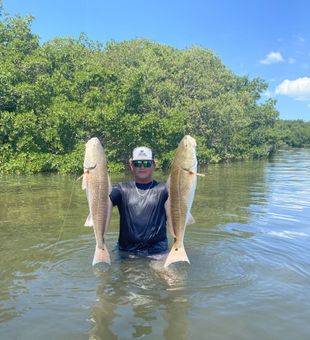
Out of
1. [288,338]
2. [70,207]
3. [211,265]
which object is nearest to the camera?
[288,338]

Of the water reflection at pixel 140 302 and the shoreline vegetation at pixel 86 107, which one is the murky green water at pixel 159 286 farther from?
the shoreline vegetation at pixel 86 107

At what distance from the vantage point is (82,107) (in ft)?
88.1

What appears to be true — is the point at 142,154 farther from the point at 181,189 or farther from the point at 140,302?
the point at 140,302

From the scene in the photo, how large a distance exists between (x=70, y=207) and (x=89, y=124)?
1392 centimetres

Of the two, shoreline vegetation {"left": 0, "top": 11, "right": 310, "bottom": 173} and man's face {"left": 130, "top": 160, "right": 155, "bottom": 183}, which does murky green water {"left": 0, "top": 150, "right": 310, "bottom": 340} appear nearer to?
man's face {"left": 130, "top": 160, "right": 155, "bottom": 183}

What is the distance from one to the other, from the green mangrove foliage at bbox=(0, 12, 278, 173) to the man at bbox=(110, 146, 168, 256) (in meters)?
19.2

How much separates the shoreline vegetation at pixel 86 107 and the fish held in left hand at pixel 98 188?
19.6 meters

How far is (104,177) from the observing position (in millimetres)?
5035

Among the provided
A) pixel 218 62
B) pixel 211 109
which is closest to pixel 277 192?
pixel 211 109

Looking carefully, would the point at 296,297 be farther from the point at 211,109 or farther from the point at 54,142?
the point at 211,109

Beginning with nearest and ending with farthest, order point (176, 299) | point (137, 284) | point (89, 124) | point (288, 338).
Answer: point (288, 338), point (176, 299), point (137, 284), point (89, 124)

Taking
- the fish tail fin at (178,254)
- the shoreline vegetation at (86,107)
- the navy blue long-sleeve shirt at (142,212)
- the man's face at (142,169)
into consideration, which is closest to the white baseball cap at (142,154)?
the man's face at (142,169)

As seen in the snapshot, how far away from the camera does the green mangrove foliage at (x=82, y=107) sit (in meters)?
25.7

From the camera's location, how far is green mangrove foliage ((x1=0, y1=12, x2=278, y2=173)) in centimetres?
2567
